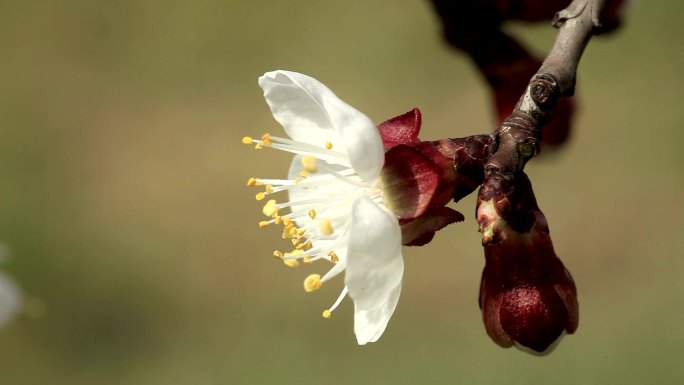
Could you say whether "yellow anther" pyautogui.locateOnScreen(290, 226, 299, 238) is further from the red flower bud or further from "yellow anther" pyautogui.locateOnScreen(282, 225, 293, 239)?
the red flower bud

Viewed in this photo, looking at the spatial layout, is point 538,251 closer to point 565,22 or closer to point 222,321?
point 565,22

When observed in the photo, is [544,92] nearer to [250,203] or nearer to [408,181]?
[408,181]

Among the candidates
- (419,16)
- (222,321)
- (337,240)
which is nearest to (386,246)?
(337,240)

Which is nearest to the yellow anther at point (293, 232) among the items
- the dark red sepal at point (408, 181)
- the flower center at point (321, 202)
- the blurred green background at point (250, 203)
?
the flower center at point (321, 202)

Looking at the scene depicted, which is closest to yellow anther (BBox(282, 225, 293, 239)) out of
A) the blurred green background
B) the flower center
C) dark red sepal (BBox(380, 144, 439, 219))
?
the flower center

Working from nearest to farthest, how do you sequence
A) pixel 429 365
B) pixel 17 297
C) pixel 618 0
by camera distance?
pixel 618 0 < pixel 17 297 < pixel 429 365

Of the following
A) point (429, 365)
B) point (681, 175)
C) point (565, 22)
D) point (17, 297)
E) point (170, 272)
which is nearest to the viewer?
point (565, 22)

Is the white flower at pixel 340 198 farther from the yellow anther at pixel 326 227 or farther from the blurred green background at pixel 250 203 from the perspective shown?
the blurred green background at pixel 250 203

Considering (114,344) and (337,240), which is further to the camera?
(114,344)
